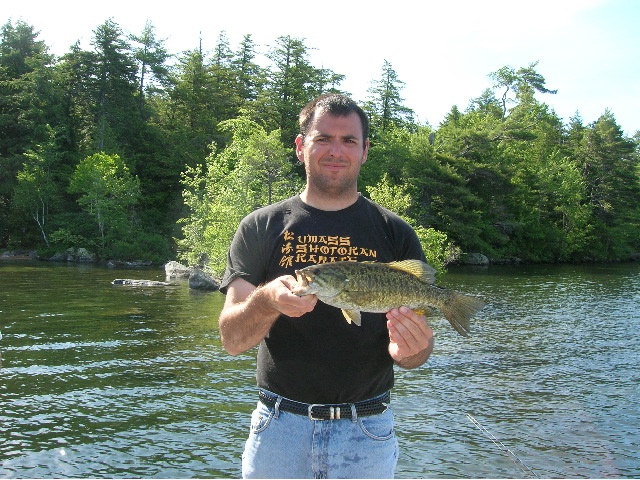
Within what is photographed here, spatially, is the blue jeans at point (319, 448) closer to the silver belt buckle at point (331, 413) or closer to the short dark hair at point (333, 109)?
the silver belt buckle at point (331, 413)

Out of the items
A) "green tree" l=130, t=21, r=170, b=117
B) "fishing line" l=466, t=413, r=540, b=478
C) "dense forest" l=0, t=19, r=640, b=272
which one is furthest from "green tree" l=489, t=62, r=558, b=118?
"fishing line" l=466, t=413, r=540, b=478

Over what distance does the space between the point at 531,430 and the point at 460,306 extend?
8.60m

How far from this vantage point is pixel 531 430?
11344 mm

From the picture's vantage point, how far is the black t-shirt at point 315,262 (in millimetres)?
3404


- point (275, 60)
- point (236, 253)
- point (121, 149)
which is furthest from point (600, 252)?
point (236, 253)

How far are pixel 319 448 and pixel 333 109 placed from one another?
79.2 inches

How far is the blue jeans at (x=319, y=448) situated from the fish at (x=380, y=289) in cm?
61

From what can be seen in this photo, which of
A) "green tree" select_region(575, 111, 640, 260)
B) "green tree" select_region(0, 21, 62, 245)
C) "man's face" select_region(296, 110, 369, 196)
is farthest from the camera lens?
"green tree" select_region(575, 111, 640, 260)

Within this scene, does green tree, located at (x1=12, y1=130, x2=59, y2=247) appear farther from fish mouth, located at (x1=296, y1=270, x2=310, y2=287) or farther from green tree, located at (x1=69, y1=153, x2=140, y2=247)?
fish mouth, located at (x1=296, y1=270, x2=310, y2=287)

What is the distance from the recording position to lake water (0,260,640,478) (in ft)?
32.6

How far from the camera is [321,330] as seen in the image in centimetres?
346

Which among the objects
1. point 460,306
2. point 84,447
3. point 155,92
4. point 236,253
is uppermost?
point 155,92

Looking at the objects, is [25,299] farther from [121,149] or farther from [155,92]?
[155,92]

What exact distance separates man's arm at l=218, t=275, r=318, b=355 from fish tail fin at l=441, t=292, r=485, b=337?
3.83ft
